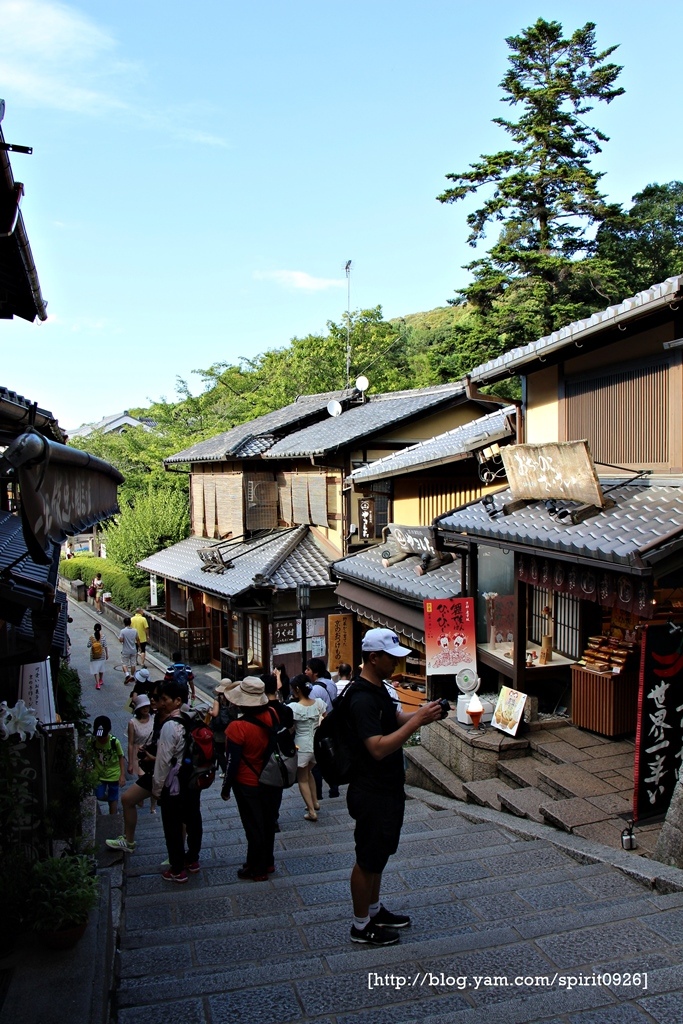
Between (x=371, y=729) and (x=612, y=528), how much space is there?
15.3ft

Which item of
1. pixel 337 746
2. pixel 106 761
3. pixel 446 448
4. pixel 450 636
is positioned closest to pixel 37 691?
pixel 106 761

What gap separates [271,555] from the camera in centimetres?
2245

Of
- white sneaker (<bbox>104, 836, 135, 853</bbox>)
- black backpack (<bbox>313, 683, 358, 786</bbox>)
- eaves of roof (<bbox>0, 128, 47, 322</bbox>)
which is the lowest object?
white sneaker (<bbox>104, 836, 135, 853</bbox>)

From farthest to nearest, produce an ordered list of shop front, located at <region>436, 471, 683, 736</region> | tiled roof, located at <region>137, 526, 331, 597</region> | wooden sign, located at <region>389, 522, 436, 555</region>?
1. tiled roof, located at <region>137, 526, 331, 597</region>
2. wooden sign, located at <region>389, 522, 436, 555</region>
3. shop front, located at <region>436, 471, 683, 736</region>

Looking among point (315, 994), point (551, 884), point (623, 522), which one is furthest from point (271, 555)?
point (315, 994)

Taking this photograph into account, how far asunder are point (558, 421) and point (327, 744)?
25.2ft

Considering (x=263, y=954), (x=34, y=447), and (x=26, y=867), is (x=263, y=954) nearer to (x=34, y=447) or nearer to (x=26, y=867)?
(x=26, y=867)

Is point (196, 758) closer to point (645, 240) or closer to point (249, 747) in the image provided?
point (249, 747)

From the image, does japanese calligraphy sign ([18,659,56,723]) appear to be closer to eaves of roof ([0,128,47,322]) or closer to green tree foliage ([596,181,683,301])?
eaves of roof ([0,128,47,322])

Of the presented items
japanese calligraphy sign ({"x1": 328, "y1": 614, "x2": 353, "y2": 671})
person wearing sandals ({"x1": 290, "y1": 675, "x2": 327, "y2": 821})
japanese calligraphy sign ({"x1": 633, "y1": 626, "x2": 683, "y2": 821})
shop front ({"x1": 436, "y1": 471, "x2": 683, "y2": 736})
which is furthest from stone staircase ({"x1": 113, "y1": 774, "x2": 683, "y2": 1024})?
japanese calligraphy sign ({"x1": 328, "y1": 614, "x2": 353, "y2": 671})

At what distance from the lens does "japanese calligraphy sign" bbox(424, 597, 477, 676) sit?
37.4 ft

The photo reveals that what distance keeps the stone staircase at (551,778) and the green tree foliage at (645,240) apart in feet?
84.8

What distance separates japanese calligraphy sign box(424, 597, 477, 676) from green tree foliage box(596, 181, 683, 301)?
24.1m

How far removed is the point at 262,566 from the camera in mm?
21688
